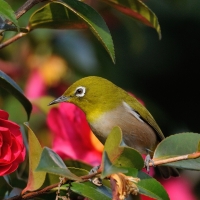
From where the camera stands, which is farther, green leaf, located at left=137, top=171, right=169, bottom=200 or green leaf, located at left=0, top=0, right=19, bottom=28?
green leaf, located at left=0, top=0, right=19, bottom=28

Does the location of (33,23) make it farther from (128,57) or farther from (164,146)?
(128,57)

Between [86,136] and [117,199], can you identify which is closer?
[117,199]

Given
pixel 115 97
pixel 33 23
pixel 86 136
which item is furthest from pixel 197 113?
pixel 33 23

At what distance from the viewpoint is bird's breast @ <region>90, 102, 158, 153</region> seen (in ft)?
9.18

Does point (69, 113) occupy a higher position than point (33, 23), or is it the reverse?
point (33, 23)

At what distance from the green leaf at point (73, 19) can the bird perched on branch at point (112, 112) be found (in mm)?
708

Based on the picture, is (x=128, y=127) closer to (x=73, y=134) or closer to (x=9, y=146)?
(x=73, y=134)

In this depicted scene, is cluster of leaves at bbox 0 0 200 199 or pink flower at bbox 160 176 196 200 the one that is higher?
cluster of leaves at bbox 0 0 200 199

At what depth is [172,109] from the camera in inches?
159

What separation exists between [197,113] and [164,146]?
2.22 meters

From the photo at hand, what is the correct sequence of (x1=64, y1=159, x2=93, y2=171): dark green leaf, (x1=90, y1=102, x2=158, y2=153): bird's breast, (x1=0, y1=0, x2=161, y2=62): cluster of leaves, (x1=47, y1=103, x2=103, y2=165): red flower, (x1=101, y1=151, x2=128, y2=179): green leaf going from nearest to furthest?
(x1=101, y1=151, x2=128, y2=179): green leaf
(x1=0, y1=0, x2=161, y2=62): cluster of leaves
(x1=64, y1=159, x2=93, y2=171): dark green leaf
(x1=47, y1=103, x2=103, y2=165): red flower
(x1=90, y1=102, x2=158, y2=153): bird's breast

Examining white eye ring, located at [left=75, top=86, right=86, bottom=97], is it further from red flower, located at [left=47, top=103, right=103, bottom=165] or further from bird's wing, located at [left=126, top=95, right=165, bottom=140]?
bird's wing, located at [left=126, top=95, right=165, bottom=140]

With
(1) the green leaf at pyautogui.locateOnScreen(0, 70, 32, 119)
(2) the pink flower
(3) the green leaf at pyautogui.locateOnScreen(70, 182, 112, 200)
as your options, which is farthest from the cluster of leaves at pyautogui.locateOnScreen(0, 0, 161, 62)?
(2) the pink flower

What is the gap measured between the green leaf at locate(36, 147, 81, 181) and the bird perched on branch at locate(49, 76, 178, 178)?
1170 millimetres
